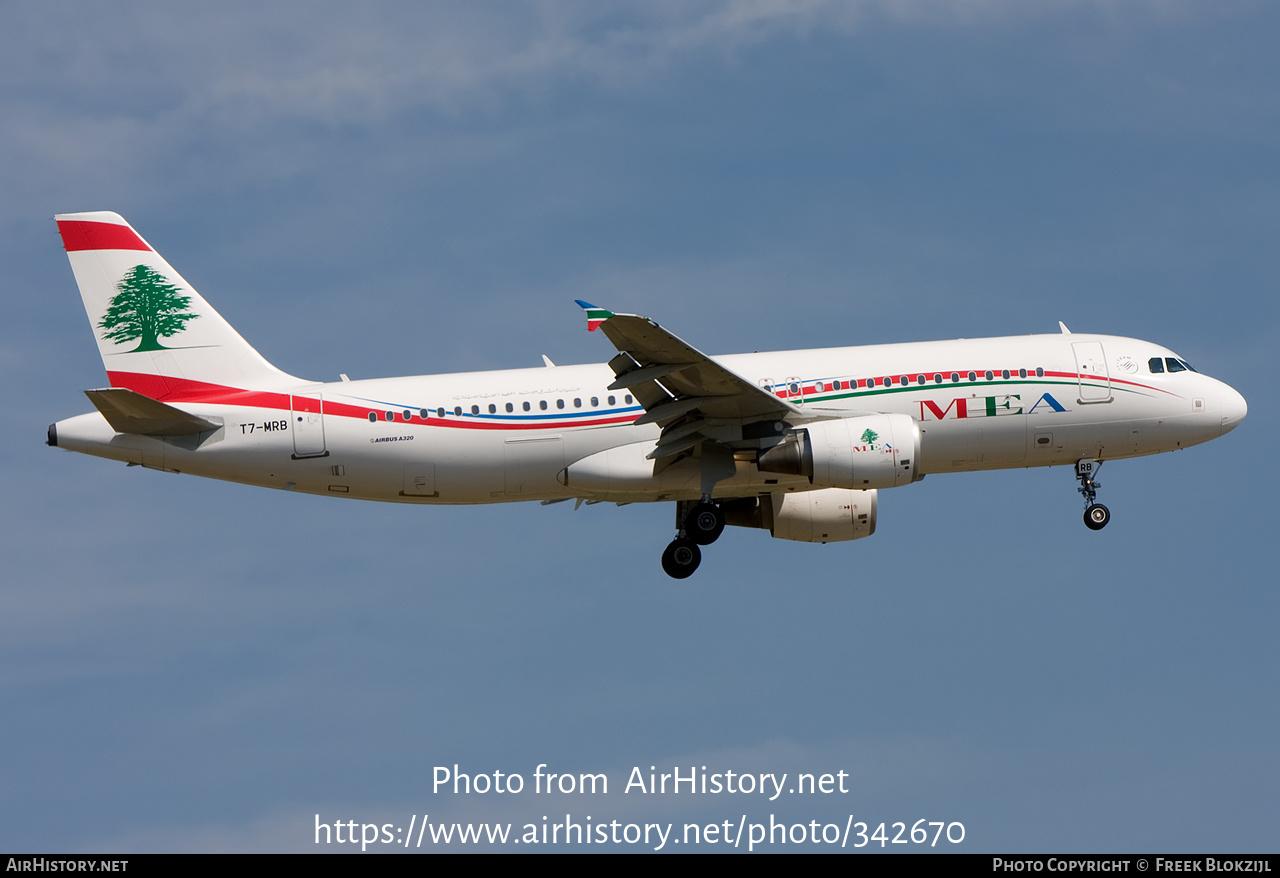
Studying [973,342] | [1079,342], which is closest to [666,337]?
[973,342]

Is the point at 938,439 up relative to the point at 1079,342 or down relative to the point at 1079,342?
down

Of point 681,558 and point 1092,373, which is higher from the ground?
point 1092,373

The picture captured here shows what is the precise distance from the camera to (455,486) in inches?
1496

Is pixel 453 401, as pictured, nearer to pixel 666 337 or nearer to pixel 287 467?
pixel 287 467

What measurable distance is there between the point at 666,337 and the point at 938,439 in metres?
8.25

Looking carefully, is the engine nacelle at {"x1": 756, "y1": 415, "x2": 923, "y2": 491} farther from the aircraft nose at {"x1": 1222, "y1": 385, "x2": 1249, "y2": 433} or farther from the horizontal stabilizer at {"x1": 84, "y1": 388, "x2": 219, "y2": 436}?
the horizontal stabilizer at {"x1": 84, "y1": 388, "x2": 219, "y2": 436}

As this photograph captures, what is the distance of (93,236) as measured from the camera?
39688 mm

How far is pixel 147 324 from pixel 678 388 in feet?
46.1

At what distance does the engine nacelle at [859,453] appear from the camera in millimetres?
36250

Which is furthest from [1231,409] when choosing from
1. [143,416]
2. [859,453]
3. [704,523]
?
[143,416]

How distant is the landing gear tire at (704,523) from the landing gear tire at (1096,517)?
9.55m

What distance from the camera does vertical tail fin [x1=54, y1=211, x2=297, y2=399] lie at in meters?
38.9

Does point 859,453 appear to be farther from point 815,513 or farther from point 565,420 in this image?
point 565,420

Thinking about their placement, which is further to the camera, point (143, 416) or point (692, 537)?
point (692, 537)
